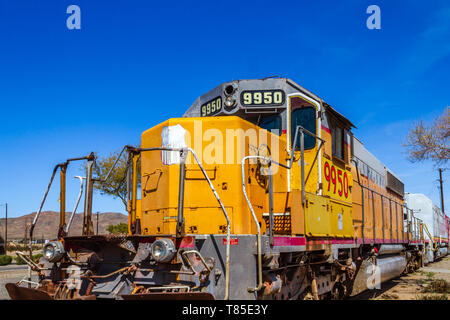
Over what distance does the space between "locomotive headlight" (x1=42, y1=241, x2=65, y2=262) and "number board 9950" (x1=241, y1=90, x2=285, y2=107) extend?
3.38m

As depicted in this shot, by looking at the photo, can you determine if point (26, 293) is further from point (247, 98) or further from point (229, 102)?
point (247, 98)

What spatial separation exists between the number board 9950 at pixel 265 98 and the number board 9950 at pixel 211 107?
472mm

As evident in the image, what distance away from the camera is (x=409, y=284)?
13.6 meters

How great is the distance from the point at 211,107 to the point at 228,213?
6.72ft

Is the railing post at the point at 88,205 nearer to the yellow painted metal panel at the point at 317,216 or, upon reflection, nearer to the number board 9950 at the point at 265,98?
the number board 9950 at the point at 265,98

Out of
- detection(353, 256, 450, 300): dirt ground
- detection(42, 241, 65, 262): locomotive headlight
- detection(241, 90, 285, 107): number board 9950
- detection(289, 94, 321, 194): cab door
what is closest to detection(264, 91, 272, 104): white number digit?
detection(241, 90, 285, 107): number board 9950

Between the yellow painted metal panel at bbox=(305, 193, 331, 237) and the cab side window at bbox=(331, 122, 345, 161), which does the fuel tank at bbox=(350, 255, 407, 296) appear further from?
the yellow painted metal panel at bbox=(305, 193, 331, 237)

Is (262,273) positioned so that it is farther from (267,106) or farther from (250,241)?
(267,106)

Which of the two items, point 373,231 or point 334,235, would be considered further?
point 373,231

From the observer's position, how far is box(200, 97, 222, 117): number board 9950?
22.0 ft

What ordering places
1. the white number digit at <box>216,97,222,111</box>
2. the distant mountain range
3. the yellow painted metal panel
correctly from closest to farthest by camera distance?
1. the yellow painted metal panel
2. the white number digit at <box>216,97,222,111</box>
3. the distant mountain range

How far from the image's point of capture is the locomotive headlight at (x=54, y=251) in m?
5.34

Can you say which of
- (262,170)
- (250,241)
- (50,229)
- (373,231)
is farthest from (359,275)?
(50,229)

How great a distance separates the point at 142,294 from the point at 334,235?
378 cm
